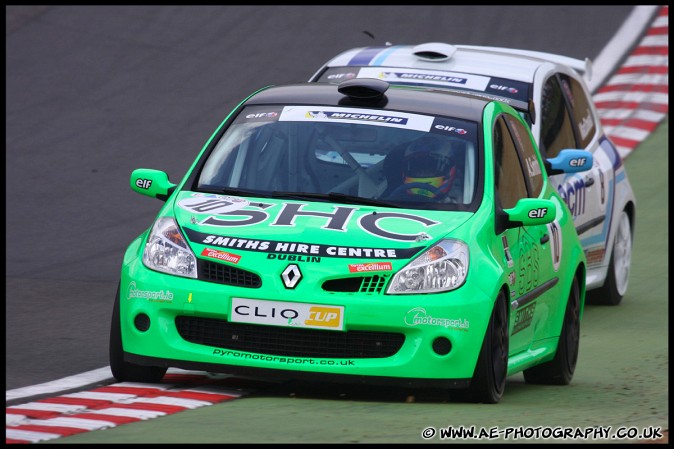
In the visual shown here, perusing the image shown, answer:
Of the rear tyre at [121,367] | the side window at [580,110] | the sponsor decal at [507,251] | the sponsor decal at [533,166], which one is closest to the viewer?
the rear tyre at [121,367]

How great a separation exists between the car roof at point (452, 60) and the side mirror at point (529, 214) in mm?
3864

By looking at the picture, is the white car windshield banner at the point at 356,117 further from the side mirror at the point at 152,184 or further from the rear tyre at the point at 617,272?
the rear tyre at the point at 617,272

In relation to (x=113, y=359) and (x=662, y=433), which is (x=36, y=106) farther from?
(x=662, y=433)

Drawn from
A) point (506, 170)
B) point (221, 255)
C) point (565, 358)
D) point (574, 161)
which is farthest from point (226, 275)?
point (574, 161)

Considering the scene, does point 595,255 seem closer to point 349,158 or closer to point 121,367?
point 349,158

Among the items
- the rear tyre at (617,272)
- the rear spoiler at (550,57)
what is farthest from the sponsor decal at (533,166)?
the rear spoiler at (550,57)

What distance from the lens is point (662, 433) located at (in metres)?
6.73

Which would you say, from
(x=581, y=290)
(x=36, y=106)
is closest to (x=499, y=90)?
(x=581, y=290)

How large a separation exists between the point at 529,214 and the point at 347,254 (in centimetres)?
117

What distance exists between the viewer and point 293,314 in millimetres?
7441

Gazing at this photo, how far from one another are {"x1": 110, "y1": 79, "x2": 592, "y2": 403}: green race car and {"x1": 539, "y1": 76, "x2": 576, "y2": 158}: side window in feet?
9.40

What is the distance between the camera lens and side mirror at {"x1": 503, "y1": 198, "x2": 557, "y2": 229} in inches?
323

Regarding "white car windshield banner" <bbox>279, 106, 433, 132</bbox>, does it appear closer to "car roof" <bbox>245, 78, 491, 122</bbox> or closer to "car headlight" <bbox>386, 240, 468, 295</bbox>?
"car roof" <bbox>245, 78, 491, 122</bbox>

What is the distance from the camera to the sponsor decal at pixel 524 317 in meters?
8.30
